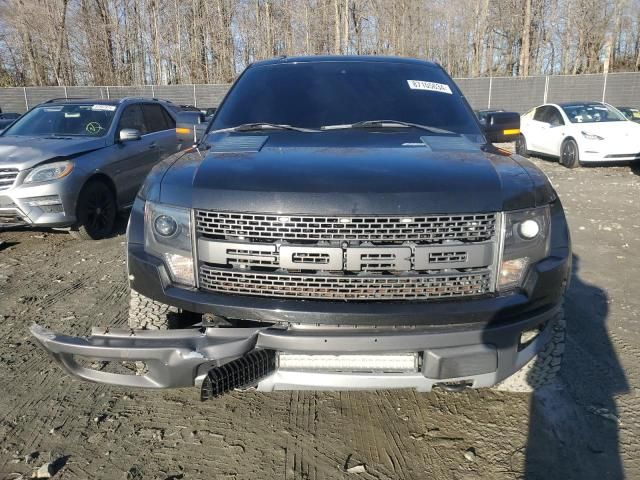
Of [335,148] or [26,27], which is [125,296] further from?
[26,27]

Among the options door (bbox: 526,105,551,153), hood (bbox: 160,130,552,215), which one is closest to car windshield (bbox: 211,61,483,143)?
hood (bbox: 160,130,552,215)

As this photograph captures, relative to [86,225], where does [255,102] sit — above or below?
above

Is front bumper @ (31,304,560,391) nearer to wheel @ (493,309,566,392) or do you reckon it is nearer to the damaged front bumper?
the damaged front bumper

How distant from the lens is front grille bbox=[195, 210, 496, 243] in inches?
80.7

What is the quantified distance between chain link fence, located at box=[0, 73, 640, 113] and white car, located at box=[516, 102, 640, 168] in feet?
39.5

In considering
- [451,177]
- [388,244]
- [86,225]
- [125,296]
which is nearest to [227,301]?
[388,244]

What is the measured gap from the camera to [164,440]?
2.57 metres

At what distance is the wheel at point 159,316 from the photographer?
2.32m

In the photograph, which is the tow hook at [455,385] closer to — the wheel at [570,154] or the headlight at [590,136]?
the headlight at [590,136]

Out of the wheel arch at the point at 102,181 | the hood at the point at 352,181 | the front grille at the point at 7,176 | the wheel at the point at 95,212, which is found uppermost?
the hood at the point at 352,181

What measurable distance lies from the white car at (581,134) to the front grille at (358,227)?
907cm

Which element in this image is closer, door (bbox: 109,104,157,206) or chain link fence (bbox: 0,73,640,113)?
door (bbox: 109,104,157,206)

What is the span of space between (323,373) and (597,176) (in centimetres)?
1051

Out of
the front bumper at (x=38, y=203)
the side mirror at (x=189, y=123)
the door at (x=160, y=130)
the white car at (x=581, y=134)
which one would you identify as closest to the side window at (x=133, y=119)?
the door at (x=160, y=130)
